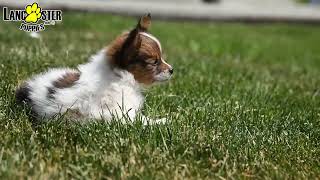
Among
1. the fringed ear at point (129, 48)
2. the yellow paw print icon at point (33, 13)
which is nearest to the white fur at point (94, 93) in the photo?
the fringed ear at point (129, 48)

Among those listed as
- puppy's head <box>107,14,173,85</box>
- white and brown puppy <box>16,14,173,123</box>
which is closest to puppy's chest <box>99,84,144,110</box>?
white and brown puppy <box>16,14,173,123</box>

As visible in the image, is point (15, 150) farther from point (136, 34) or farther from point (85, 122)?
point (136, 34)

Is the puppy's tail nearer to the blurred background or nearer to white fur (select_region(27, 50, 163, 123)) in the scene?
white fur (select_region(27, 50, 163, 123))

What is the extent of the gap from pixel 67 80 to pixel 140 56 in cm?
71

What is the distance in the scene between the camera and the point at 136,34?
5145mm

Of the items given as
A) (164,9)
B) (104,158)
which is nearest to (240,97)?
(104,158)

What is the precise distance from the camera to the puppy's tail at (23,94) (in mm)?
5225

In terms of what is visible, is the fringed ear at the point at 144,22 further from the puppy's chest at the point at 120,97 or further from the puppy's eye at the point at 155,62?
the puppy's chest at the point at 120,97

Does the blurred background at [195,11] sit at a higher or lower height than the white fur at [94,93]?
lower

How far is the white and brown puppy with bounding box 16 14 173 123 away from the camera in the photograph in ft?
16.7

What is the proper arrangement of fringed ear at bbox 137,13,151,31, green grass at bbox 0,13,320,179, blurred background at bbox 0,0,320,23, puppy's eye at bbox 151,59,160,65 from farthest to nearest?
blurred background at bbox 0,0,320,23, fringed ear at bbox 137,13,151,31, puppy's eye at bbox 151,59,160,65, green grass at bbox 0,13,320,179

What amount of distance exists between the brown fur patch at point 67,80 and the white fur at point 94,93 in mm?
43

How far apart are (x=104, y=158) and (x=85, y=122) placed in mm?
861

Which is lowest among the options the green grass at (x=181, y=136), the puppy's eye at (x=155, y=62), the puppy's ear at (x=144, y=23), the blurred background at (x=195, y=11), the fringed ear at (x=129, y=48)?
the blurred background at (x=195, y=11)
